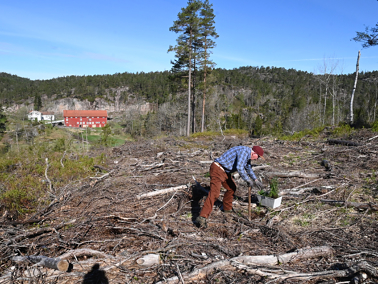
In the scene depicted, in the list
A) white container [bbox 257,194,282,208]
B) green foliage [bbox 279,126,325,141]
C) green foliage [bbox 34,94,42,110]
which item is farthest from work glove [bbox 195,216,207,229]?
green foliage [bbox 34,94,42,110]

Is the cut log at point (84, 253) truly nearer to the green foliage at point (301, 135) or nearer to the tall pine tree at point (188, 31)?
the green foliage at point (301, 135)

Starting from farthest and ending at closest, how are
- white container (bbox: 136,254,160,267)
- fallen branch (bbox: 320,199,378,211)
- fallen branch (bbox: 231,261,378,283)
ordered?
fallen branch (bbox: 320,199,378,211) → white container (bbox: 136,254,160,267) → fallen branch (bbox: 231,261,378,283)

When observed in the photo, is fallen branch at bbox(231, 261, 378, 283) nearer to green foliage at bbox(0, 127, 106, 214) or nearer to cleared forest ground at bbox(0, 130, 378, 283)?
cleared forest ground at bbox(0, 130, 378, 283)

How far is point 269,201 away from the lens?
16.9ft

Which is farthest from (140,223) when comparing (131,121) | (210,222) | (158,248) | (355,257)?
(131,121)

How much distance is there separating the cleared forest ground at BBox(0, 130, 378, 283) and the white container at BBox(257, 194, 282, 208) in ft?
0.38

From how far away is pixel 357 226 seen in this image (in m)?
4.33

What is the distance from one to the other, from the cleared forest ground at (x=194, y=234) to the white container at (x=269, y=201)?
117 mm

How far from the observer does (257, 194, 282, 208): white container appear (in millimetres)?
5102

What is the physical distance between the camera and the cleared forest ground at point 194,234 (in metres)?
3.16

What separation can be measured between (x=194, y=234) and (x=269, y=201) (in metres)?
1.93

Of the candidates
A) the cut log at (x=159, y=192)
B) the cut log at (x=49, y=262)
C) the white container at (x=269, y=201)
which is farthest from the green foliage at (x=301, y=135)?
the cut log at (x=49, y=262)

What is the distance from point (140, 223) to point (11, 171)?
5929 mm

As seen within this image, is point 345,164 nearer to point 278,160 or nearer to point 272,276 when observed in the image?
point 278,160
